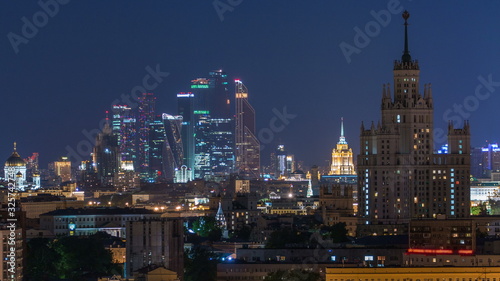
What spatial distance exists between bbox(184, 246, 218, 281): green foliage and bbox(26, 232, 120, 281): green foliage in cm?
519

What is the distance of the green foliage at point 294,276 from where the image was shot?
9556 cm

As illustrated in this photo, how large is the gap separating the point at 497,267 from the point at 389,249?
502 inches

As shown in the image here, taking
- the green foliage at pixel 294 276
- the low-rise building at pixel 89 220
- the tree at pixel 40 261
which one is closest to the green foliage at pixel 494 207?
the low-rise building at pixel 89 220

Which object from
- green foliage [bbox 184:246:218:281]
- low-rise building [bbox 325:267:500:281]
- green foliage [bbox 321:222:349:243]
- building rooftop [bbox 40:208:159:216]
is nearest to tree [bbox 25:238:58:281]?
green foliage [bbox 184:246:218:281]

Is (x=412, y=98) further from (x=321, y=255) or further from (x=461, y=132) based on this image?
(x=321, y=255)

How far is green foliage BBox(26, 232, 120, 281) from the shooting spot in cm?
11000

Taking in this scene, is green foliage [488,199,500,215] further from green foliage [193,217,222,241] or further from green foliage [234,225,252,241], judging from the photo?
green foliage [193,217,222,241]

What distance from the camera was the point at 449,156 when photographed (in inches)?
5404

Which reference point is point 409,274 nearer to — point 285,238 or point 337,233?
point 285,238

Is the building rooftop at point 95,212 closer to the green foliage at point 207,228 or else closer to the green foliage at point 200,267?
the green foliage at point 207,228

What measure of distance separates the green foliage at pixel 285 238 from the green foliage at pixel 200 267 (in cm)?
885

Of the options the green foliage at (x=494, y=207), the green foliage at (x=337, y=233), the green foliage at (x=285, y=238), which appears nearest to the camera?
the green foliage at (x=285, y=238)

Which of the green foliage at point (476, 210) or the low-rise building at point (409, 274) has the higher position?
the green foliage at point (476, 210)

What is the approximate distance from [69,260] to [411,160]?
33.4 metres
